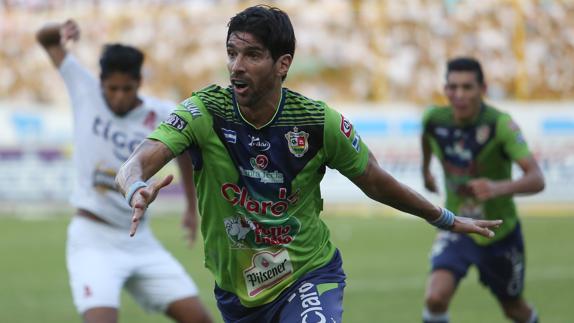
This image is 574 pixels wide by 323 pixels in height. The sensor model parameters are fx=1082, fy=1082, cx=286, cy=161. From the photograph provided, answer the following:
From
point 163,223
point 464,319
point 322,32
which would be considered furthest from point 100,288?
point 322,32

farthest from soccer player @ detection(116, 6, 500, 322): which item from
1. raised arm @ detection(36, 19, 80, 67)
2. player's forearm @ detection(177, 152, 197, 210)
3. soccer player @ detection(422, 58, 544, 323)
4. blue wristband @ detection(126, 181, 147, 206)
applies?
soccer player @ detection(422, 58, 544, 323)

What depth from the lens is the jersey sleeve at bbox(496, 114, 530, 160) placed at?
872 cm

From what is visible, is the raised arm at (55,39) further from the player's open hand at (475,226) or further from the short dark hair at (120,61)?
the player's open hand at (475,226)

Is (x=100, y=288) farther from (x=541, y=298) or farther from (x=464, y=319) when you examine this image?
(x=541, y=298)

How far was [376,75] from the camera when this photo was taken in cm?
2612

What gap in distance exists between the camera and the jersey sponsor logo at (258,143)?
5406mm

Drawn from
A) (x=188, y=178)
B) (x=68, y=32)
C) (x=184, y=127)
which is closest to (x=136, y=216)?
(x=184, y=127)

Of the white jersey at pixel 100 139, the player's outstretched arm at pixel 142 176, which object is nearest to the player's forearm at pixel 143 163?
the player's outstretched arm at pixel 142 176

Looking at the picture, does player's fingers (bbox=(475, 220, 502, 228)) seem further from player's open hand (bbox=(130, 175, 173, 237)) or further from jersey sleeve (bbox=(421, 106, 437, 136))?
jersey sleeve (bbox=(421, 106, 437, 136))

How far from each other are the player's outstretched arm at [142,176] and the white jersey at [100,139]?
2678 mm

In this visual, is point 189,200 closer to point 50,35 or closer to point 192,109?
point 50,35

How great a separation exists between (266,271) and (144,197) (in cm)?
123

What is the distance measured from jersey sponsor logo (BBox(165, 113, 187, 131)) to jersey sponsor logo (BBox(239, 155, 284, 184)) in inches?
15.9

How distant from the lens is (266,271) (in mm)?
5633
